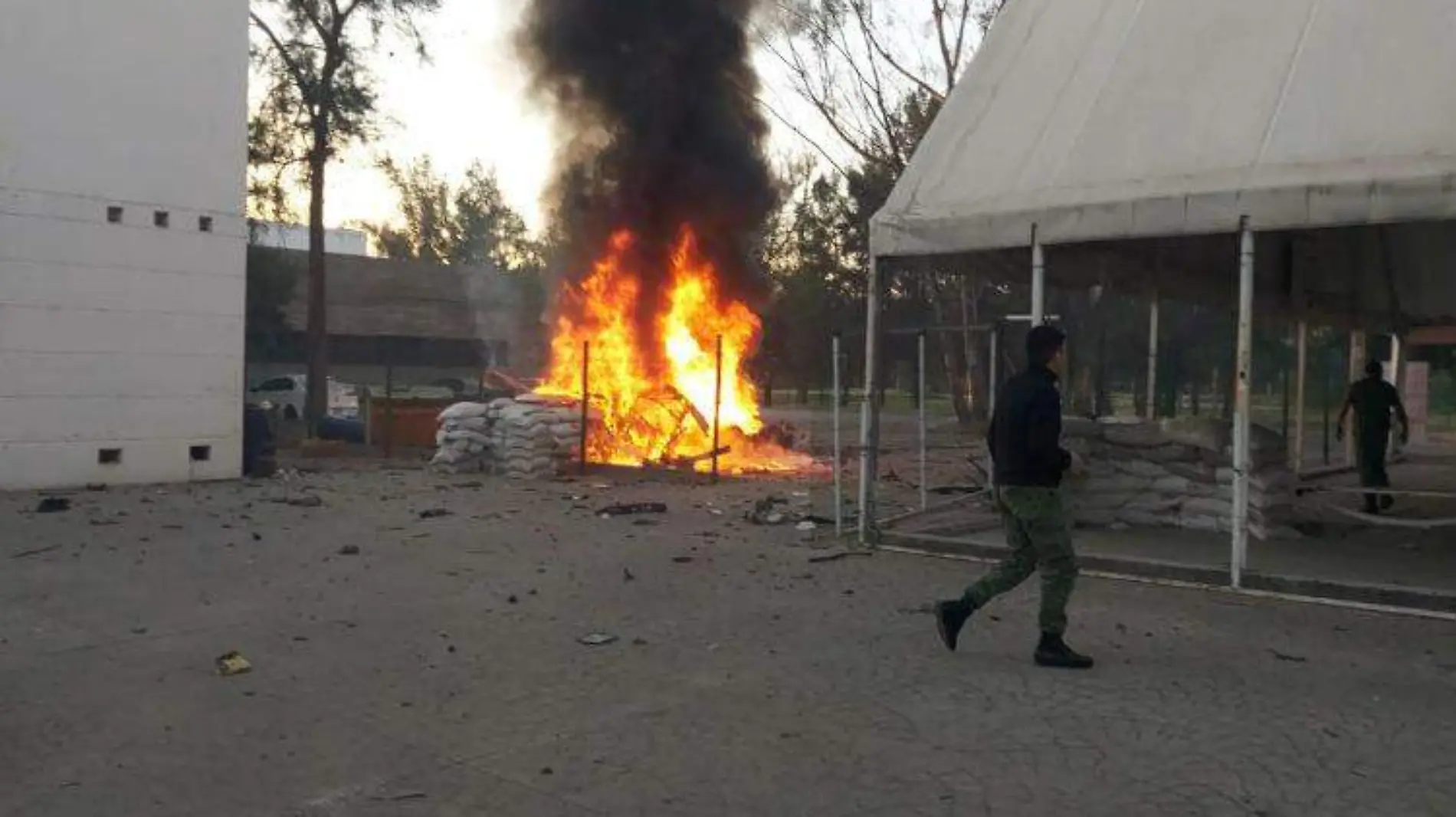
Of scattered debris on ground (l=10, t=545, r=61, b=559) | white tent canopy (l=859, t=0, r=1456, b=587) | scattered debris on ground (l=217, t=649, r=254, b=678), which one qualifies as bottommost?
scattered debris on ground (l=217, t=649, r=254, b=678)

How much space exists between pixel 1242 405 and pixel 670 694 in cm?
444

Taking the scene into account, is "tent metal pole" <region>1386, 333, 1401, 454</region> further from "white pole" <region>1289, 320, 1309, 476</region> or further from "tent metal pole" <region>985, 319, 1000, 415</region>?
"tent metal pole" <region>985, 319, 1000, 415</region>

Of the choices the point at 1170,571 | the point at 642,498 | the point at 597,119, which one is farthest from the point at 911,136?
the point at 1170,571

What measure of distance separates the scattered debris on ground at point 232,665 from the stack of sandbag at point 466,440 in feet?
34.6

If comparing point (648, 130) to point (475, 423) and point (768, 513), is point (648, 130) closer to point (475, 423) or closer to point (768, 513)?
point (475, 423)

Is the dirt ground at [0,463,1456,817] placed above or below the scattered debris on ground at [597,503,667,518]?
below

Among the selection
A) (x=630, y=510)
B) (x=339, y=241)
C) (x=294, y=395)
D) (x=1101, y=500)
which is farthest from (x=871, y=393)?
(x=339, y=241)

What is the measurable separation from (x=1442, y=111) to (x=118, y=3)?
13765mm

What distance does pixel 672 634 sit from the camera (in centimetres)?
668

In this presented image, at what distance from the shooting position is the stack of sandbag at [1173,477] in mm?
9594

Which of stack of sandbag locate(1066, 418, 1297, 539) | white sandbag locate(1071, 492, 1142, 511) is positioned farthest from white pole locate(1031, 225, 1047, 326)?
white sandbag locate(1071, 492, 1142, 511)

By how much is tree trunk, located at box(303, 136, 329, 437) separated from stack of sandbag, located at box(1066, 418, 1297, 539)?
18074 mm

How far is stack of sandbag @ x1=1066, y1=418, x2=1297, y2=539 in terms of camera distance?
9.59 m

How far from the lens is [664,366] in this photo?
61.0 ft
